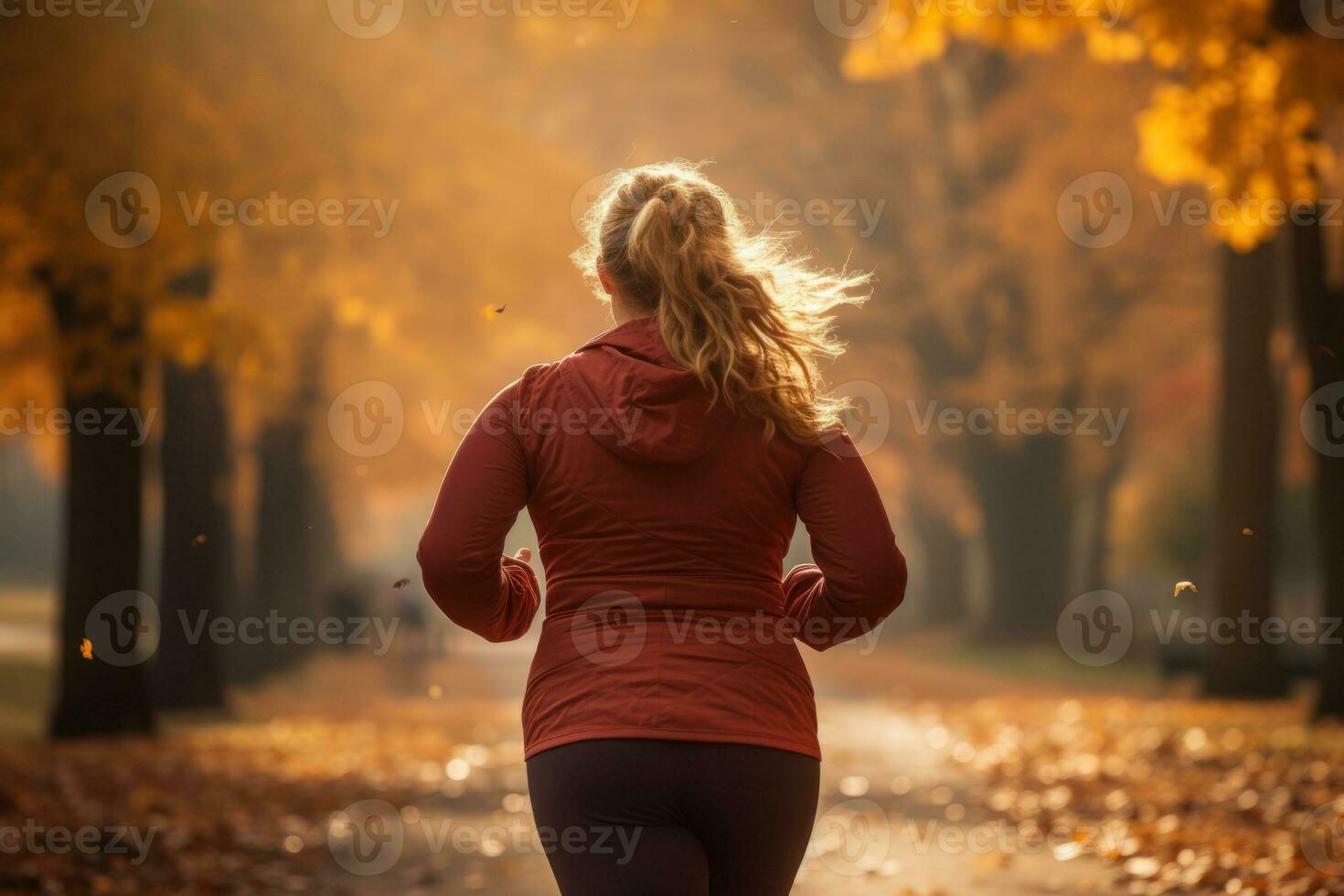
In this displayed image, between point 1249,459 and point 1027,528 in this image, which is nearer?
point 1249,459

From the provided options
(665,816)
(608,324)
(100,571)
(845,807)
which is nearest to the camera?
(665,816)

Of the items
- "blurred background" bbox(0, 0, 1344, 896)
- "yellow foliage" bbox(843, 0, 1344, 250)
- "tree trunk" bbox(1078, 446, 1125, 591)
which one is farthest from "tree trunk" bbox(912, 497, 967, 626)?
"yellow foliage" bbox(843, 0, 1344, 250)

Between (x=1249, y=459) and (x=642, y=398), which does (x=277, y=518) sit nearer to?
Answer: (x=1249, y=459)

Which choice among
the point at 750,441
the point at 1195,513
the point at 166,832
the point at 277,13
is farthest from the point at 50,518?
the point at 750,441

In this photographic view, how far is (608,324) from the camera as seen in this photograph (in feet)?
68.3

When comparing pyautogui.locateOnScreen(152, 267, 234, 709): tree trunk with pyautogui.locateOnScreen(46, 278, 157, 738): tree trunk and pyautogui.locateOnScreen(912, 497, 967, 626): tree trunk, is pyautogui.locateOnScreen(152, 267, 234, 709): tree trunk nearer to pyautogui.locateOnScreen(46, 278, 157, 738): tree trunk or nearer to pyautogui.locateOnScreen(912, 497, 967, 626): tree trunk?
pyautogui.locateOnScreen(46, 278, 157, 738): tree trunk

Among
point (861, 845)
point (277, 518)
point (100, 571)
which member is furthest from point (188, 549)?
point (861, 845)

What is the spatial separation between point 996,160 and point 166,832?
20.5 metres

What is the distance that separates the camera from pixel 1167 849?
27.0ft

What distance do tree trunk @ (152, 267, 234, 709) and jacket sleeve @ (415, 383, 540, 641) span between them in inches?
525

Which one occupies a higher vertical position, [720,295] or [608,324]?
[608,324]

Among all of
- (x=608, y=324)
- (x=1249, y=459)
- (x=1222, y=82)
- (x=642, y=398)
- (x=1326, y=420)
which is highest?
(x=1222, y=82)

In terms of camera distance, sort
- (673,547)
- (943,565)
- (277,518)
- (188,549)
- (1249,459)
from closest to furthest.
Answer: (673,547), (188,549), (1249,459), (277,518), (943,565)

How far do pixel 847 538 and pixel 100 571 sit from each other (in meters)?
11.5
